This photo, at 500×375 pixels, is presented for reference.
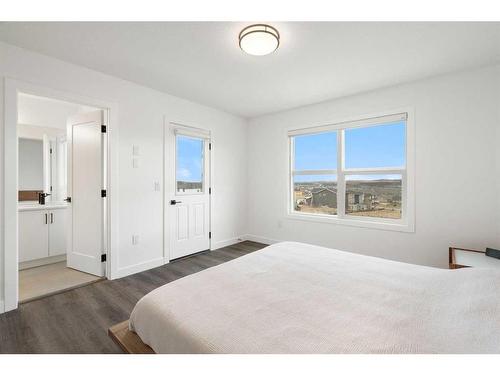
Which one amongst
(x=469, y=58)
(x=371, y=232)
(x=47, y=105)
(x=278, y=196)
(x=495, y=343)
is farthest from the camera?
(x=278, y=196)

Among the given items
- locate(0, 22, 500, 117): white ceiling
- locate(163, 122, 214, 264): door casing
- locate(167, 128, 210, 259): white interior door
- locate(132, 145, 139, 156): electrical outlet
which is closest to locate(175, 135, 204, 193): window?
locate(167, 128, 210, 259): white interior door

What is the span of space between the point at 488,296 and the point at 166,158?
3325 mm

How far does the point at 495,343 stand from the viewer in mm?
839

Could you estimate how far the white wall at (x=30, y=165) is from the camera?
3.63m

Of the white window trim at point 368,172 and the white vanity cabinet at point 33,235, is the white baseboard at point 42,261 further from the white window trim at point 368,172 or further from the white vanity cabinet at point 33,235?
the white window trim at point 368,172

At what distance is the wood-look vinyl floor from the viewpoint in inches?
64.2

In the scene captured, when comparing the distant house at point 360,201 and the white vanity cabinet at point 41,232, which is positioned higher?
the distant house at point 360,201

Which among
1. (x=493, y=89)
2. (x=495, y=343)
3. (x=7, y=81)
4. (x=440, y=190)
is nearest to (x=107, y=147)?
(x=7, y=81)

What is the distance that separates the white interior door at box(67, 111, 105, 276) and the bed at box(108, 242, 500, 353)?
6.16ft

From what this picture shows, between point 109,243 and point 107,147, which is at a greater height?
point 107,147

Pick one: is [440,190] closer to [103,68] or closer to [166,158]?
[166,158]

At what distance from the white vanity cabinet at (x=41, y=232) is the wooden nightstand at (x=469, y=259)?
4805 millimetres

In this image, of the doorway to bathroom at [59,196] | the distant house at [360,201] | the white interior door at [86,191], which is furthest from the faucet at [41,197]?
the distant house at [360,201]

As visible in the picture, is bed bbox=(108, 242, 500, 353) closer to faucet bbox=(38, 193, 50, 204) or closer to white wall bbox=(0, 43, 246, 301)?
white wall bbox=(0, 43, 246, 301)
